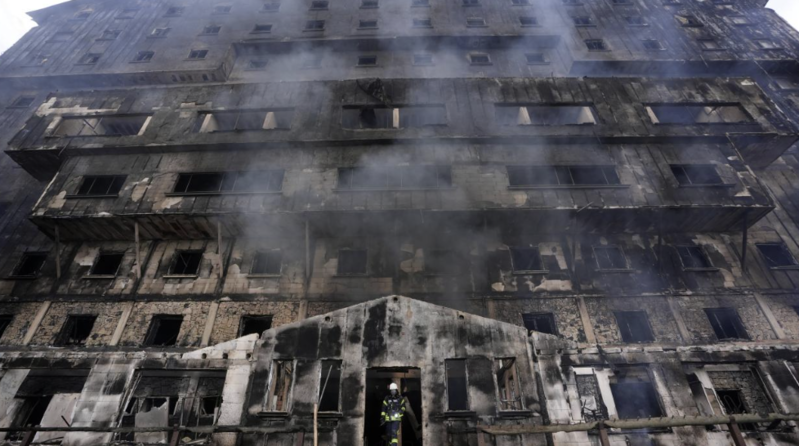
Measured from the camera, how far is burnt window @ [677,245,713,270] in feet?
50.4

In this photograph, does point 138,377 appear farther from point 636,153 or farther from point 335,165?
point 636,153

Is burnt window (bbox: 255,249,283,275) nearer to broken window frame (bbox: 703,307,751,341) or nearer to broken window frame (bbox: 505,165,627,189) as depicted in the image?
broken window frame (bbox: 505,165,627,189)

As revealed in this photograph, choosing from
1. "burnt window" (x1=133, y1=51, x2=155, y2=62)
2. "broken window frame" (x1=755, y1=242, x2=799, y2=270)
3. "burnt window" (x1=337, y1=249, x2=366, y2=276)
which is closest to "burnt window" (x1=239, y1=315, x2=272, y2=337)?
"burnt window" (x1=337, y1=249, x2=366, y2=276)

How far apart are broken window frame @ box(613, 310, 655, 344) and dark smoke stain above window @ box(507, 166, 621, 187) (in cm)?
523

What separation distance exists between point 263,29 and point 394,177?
18.8m

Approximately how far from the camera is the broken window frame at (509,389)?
9.49 metres

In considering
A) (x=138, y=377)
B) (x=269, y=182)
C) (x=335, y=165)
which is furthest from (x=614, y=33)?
(x=138, y=377)

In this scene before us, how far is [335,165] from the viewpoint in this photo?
16.6 m

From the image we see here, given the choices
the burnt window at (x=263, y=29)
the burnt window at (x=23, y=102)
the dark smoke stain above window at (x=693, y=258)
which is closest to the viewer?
the dark smoke stain above window at (x=693, y=258)

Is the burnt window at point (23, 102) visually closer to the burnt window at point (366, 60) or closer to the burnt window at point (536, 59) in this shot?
the burnt window at point (366, 60)

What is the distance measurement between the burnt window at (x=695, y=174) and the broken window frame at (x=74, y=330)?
24.1 m

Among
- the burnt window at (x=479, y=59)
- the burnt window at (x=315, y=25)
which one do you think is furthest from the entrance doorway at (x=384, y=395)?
the burnt window at (x=315, y=25)

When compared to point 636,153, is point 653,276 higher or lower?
lower

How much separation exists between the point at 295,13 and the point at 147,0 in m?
12.1
